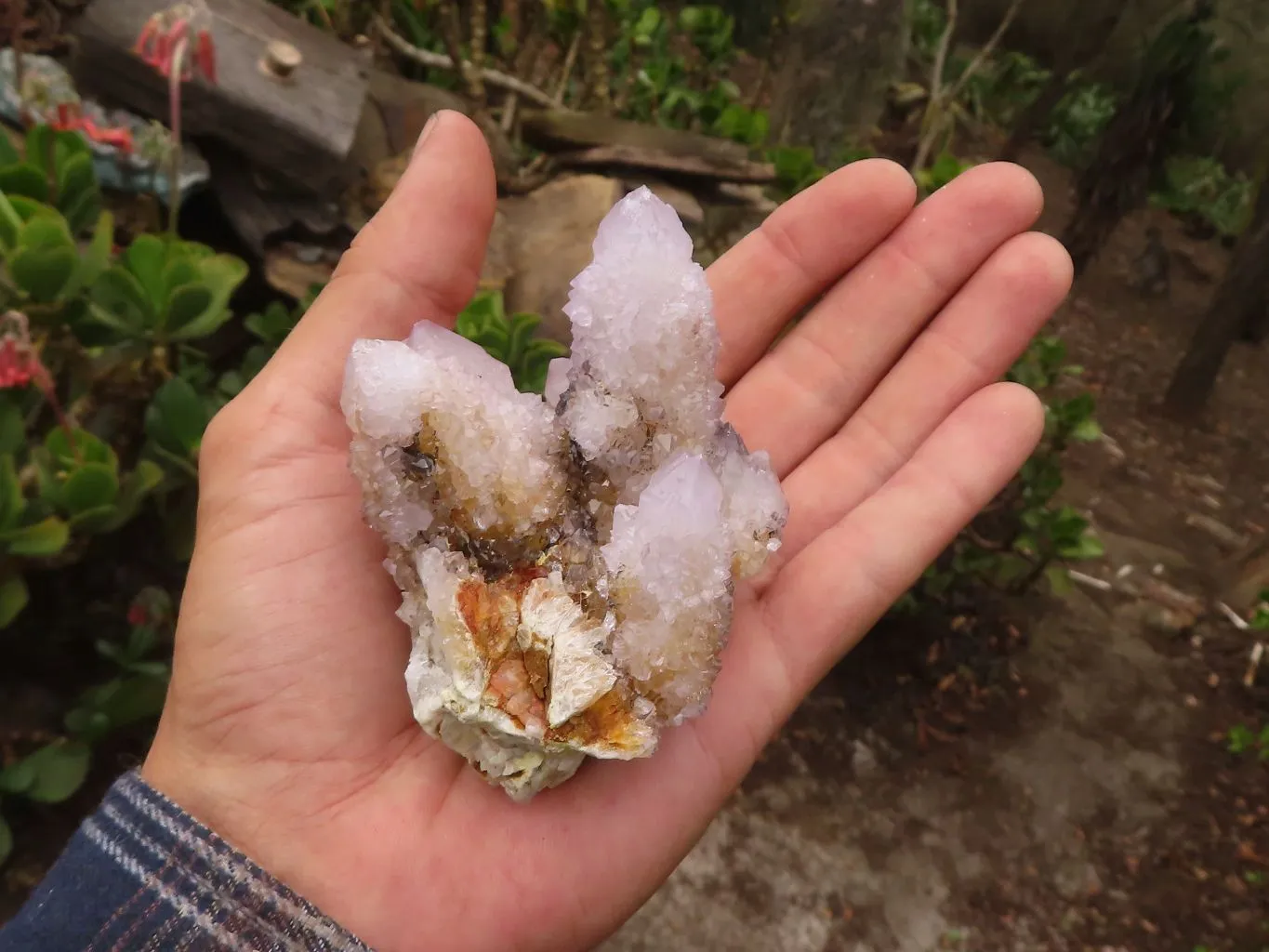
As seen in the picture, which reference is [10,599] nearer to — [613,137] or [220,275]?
[220,275]

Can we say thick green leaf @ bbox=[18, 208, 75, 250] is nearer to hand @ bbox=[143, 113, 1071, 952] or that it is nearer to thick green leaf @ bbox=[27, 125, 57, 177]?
thick green leaf @ bbox=[27, 125, 57, 177]


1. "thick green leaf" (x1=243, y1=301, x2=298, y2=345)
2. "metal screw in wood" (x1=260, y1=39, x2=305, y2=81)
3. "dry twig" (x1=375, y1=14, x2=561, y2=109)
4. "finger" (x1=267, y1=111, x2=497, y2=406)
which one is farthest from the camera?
"dry twig" (x1=375, y1=14, x2=561, y2=109)

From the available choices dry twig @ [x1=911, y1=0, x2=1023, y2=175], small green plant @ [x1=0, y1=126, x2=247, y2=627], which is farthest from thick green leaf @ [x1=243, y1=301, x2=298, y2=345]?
dry twig @ [x1=911, y1=0, x2=1023, y2=175]

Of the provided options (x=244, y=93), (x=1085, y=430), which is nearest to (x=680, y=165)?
(x=244, y=93)

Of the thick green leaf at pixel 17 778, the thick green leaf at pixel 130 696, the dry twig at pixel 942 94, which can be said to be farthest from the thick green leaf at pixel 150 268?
the dry twig at pixel 942 94

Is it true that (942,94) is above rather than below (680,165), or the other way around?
above

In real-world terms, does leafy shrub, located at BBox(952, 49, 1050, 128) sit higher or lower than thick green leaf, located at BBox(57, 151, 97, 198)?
lower

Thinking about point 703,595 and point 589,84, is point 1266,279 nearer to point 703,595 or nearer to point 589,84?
point 589,84
